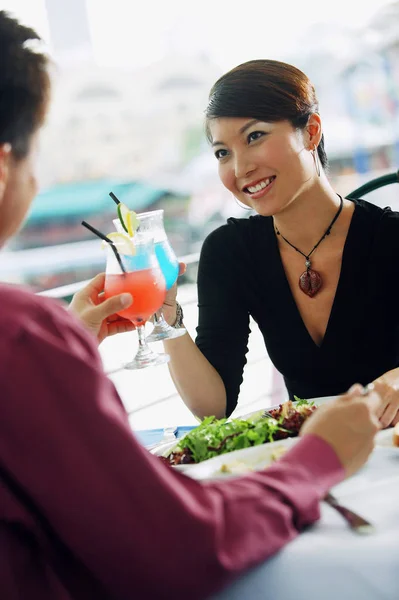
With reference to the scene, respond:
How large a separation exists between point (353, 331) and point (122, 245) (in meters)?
0.84

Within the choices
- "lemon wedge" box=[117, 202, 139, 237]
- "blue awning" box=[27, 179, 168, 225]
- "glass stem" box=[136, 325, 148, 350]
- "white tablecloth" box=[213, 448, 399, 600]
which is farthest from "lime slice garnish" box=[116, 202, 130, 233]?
"blue awning" box=[27, 179, 168, 225]

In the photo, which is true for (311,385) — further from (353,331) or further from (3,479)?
(3,479)

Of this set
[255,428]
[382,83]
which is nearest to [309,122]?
[255,428]

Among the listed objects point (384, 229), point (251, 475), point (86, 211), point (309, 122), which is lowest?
point (251, 475)

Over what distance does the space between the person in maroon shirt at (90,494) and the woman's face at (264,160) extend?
1.22 metres

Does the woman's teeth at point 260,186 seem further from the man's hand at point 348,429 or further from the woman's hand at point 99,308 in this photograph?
the man's hand at point 348,429

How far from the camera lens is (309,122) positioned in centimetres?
205

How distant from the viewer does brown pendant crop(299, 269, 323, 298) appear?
204cm

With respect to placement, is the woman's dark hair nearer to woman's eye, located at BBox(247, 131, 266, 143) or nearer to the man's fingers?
woman's eye, located at BBox(247, 131, 266, 143)

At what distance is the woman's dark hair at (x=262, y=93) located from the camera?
1.91m

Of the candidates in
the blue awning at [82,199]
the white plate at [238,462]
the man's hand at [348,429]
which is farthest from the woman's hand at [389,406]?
the blue awning at [82,199]

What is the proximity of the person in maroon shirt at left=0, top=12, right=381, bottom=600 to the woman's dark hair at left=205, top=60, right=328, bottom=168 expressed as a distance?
1.19 meters

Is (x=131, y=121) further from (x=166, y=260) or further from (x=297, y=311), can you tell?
(x=166, y=260)

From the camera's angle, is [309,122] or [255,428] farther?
[309,122]
